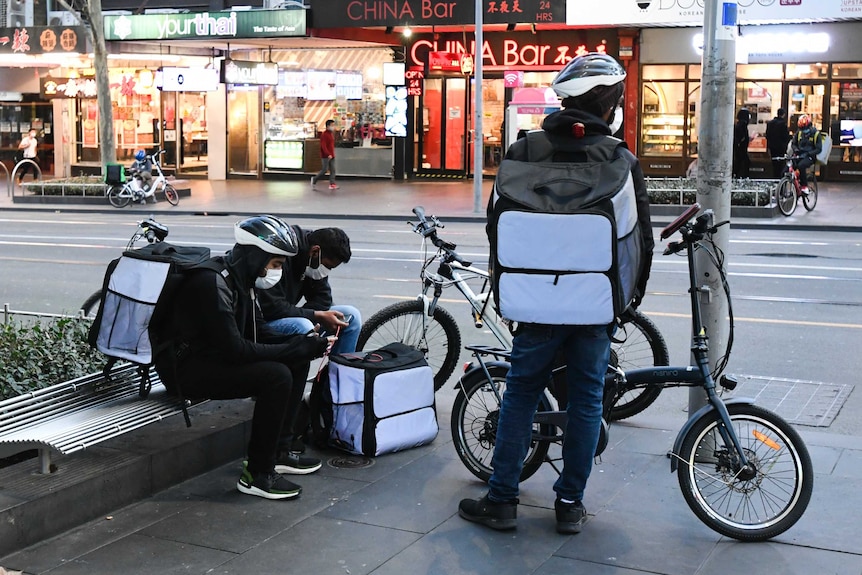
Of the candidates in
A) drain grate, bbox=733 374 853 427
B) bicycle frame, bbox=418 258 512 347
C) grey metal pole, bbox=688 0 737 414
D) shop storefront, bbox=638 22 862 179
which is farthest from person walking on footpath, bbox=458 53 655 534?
shop storefront, bbox=638 22 862 179

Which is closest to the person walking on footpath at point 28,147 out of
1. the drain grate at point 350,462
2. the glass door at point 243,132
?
the glass door at point 243,132

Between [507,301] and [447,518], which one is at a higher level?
[507,301]

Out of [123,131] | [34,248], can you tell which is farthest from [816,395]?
[123,131]

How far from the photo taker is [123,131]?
3491cm

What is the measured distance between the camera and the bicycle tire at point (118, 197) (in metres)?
24.9

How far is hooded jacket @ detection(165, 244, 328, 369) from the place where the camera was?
5.21m

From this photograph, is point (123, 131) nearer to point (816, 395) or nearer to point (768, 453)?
point (816, 395)

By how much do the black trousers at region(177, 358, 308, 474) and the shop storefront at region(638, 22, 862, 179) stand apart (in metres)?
23.7

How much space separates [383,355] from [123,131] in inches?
1204

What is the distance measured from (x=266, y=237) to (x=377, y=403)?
111 centimetres

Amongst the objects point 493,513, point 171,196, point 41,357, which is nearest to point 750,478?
point 493,513

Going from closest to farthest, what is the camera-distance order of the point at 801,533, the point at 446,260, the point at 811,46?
the point at 801,533 → the point at 446,260 → the point at 811,46

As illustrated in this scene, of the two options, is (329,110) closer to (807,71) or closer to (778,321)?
(807,71)

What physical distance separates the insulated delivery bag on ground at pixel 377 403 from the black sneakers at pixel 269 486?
63cm
